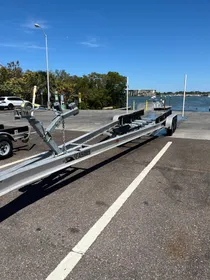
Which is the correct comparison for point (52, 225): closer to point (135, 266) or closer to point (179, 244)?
point (135, 266)

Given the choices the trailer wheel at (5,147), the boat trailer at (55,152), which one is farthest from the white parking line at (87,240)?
the trailer wheel at (5,147)

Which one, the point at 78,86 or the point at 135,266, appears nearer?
the point at 135,266

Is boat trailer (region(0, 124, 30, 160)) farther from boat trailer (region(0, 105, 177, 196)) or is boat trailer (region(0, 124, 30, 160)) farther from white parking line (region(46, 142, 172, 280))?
white parking line (region(46, 142, 172, 280))

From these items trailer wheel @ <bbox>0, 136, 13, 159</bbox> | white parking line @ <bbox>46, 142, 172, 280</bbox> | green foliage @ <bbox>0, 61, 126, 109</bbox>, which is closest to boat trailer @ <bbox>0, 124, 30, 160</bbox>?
trailer wheel @ <bbox>0, 136, 13, 159</bbox>

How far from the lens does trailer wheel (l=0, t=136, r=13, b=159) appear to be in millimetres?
6213

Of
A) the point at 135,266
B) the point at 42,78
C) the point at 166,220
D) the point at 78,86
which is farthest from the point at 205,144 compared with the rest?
the point at 78,86

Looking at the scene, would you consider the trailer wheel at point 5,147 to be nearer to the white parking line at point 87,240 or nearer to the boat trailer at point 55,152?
the boat trailer at point 55,152

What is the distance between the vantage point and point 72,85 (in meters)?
45.0

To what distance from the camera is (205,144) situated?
779cm

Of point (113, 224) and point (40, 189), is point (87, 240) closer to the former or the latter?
point (113, 224)

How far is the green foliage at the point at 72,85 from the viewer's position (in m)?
36.7

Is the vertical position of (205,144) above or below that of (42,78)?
below

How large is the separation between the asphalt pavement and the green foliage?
30091 mm

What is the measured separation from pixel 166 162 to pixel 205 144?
2.74 meters
